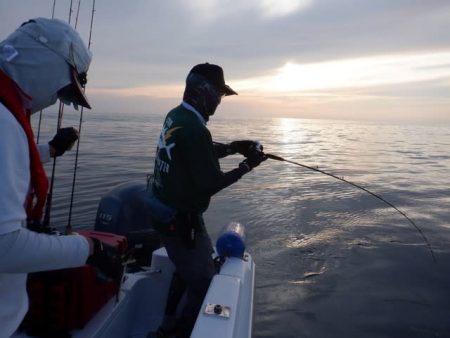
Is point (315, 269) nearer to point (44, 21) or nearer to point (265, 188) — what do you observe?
point (44, 21)

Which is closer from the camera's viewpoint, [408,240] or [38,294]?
[38,294]

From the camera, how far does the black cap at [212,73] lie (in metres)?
3.02

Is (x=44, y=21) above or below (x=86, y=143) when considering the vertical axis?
above

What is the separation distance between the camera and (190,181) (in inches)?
113

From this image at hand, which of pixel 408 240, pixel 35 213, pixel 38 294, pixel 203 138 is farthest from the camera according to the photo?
pixel 408 240

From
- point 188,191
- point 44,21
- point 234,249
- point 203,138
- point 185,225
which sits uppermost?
point 44,21

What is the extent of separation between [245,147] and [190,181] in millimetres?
1013

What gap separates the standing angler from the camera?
2.74 meters

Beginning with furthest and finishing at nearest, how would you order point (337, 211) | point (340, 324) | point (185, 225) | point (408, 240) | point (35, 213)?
1. point (337, 211)
2. point (408, 240)
3. point (340, 324)
4. point (185, 225)
5. point (35, 213)

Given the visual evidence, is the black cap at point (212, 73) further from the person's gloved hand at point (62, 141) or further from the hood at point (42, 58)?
the hood at point (42, 58)

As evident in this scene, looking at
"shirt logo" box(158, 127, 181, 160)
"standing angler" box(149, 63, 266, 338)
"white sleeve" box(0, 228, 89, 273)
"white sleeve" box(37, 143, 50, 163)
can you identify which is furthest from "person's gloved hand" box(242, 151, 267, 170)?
"white sleeve" box(0, 228, 89, 273)

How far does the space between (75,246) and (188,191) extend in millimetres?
1505

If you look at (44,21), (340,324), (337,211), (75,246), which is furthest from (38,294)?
(337,211)

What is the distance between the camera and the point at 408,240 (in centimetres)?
724
